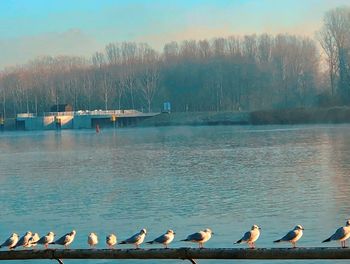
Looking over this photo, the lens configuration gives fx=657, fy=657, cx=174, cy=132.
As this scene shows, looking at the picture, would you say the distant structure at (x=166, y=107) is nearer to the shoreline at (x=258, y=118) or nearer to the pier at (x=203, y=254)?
the shoreline at (x=258, y=118)

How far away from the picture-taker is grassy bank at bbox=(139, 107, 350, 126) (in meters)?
68.1

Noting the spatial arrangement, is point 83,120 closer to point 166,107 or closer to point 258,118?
point 166,107

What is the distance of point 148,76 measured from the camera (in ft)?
337

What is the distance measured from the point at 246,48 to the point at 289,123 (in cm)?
3141

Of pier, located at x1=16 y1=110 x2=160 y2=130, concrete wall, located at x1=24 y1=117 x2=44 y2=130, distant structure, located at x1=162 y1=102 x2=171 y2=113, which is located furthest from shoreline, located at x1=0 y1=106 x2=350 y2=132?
concrete wall, located at x1=24 y1=117 x2=44 y2=130

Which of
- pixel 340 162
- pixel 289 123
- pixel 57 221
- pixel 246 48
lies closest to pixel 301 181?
pixel 340 162

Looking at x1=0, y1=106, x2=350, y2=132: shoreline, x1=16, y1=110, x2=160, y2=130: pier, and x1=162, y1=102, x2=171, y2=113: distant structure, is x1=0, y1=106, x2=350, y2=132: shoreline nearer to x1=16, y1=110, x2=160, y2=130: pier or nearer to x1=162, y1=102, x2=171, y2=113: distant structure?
x1=16, y1=110, x2=160, y2=130: pier

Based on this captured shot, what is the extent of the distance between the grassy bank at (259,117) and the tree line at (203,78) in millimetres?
2575

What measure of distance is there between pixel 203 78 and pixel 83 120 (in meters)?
19.2

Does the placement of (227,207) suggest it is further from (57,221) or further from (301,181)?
(301,181)

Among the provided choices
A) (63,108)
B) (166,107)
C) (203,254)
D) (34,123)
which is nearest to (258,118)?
(166,107)

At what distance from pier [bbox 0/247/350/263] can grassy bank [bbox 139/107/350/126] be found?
64333 mm

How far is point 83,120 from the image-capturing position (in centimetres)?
9625

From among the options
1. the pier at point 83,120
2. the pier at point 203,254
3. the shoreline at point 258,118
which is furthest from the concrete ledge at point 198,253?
the pier at point 83,120
